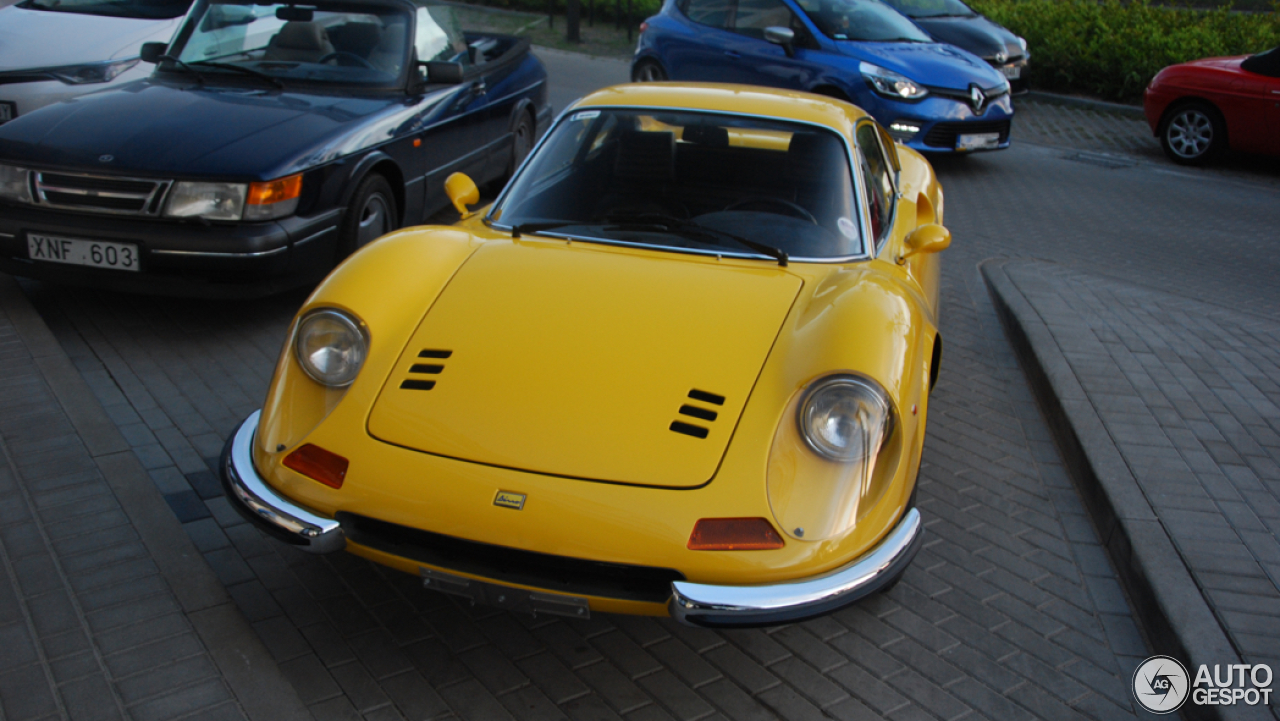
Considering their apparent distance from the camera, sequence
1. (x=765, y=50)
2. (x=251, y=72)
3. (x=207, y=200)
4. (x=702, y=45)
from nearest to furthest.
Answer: (x=207, y=200) < (x=251, y=72) < (x=765, y=50) < (x=702, y=45)

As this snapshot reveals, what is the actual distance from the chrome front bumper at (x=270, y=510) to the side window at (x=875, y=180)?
225 centimetres

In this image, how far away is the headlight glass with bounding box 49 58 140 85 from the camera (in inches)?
289

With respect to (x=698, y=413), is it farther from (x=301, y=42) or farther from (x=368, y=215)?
(x=301, y=42)

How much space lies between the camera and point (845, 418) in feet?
8.73

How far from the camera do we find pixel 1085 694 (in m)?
2.81

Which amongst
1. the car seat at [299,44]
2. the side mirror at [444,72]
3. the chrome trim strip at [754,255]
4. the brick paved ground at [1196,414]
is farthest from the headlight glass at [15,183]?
the brick paved ground at [1196,414]

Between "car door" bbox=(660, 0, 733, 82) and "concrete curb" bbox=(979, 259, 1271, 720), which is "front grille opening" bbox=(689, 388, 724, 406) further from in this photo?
"car door" bbox=(660, 0, 733, 82)

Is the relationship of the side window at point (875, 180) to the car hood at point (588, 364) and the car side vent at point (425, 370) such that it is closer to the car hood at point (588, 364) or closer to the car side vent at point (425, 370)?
the car hood at point (588, 364)

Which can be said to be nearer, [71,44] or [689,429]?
[689,429]

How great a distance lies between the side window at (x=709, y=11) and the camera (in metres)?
10.4

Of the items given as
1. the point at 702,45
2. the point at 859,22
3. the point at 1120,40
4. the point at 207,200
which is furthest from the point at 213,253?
the point at 1120,40

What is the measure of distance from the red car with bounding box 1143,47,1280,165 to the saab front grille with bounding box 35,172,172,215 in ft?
34.0

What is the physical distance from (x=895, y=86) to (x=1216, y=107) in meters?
4.02

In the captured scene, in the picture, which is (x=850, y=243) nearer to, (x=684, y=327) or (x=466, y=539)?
(x=684, y=327)
